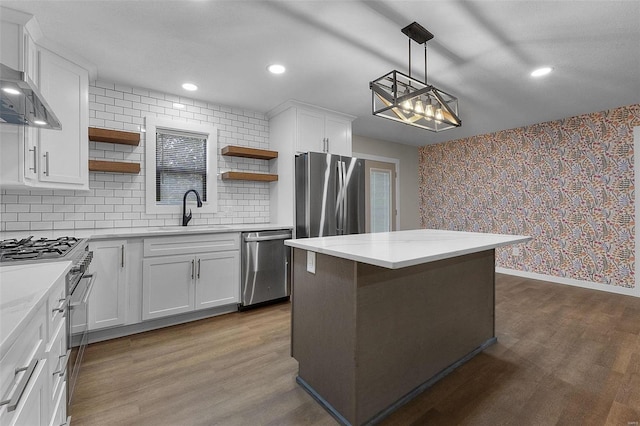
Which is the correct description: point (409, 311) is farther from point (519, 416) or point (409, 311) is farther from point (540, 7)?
point (540, 7)

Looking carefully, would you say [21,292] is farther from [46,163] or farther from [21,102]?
[46,163]

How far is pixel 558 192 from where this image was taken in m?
4.37

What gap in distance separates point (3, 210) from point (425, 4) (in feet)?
12.3

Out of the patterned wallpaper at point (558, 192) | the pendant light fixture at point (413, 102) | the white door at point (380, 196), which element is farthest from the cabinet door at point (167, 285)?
the patterned wallpaper at point (558, 192)

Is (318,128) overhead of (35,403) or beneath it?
overhead

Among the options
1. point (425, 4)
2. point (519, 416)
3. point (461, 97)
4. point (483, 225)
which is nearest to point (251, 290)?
point (519, 416)

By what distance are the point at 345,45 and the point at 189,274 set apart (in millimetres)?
2525

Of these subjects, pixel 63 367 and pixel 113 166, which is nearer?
pixel 63 367

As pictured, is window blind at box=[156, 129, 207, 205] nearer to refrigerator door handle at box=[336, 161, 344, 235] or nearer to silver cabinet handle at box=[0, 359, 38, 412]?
refrigerator door handle at box=[336, 161, 344, 235]

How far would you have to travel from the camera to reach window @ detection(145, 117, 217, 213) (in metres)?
3.26

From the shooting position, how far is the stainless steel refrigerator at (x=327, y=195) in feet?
11.6

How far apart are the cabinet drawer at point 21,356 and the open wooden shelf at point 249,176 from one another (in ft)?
8.76

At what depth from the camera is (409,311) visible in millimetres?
1772

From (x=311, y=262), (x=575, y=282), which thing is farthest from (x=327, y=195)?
(x=575, y=282)
